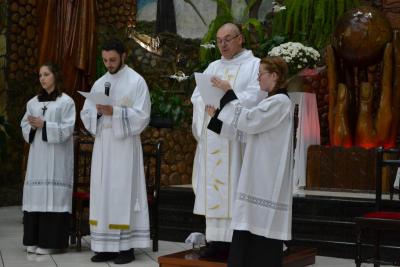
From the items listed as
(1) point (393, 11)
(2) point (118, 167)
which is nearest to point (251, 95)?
(2) point (118, 167)

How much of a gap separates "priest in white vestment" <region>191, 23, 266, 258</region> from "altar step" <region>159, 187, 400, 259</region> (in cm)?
161

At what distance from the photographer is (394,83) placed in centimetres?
1003

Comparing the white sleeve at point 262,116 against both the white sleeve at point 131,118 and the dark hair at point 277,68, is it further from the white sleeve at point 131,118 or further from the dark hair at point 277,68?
the white sleeve at point 131,118

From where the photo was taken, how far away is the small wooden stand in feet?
19.4

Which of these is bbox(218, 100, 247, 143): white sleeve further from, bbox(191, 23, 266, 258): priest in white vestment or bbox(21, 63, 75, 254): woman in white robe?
bbox(21, 63, 75, 254): woman in white robe

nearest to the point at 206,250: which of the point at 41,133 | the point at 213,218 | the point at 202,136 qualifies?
the point at 213,218

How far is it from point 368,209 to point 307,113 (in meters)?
3.08

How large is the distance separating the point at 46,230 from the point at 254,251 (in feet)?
8.40

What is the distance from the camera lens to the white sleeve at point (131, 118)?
6.84 metres

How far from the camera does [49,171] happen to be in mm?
7180

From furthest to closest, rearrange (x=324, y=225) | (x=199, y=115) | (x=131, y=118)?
(x=324, y=225), (x=131, y=118), (x=199, y=115)

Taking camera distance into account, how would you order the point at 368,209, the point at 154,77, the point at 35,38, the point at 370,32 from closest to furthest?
1. the point at 368,209
2. the point at 370,32
3. the point at 35,38
4. the point at 154,77

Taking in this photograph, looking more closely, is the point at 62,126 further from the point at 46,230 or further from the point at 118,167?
the point at 46,230

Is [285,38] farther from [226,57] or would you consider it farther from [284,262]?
[284,262]
